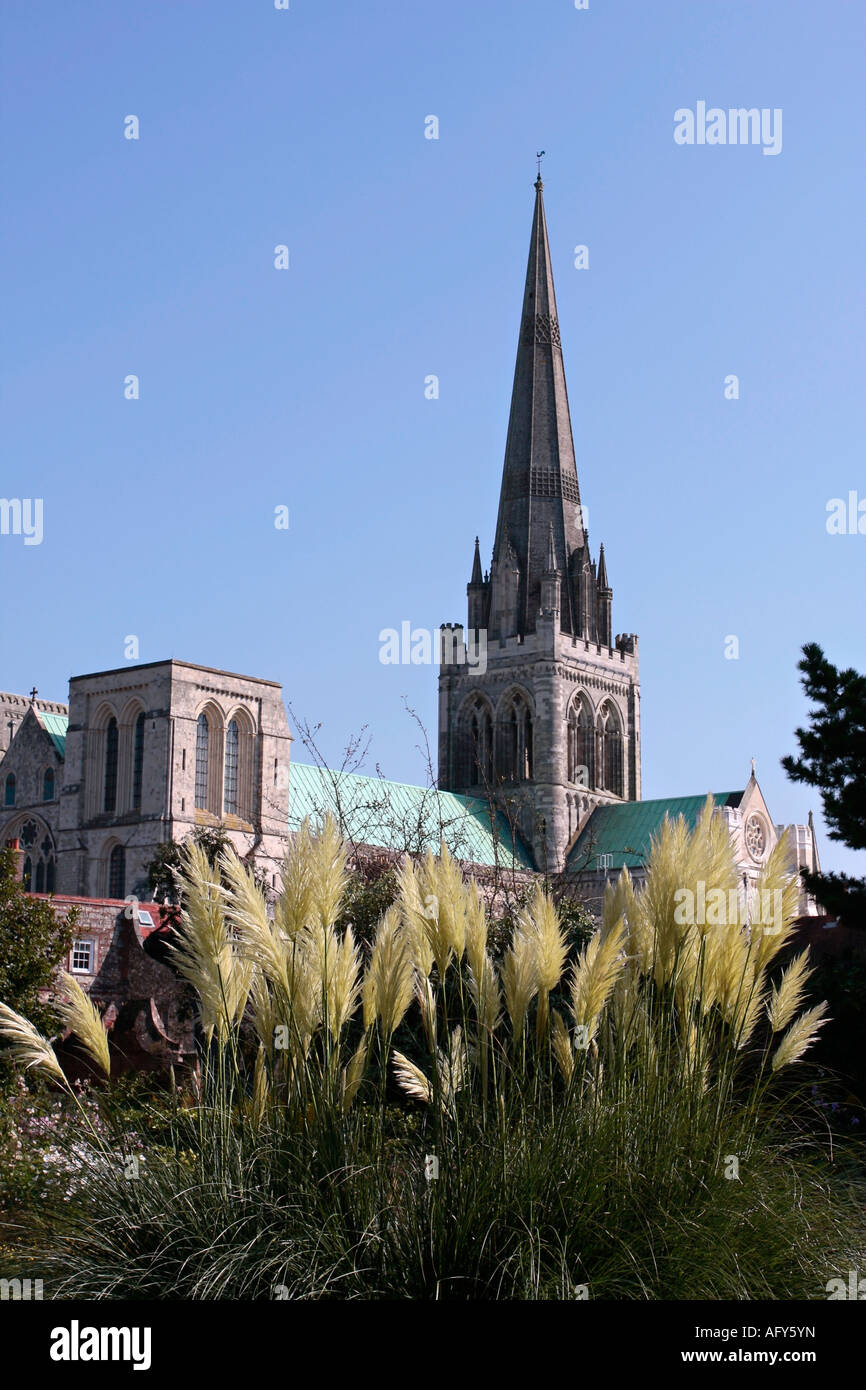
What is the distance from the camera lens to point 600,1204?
6117 millimetres

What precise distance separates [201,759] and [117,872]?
200 inches

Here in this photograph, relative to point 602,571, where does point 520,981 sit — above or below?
below

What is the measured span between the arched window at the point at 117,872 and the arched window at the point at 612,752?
29.5 meters

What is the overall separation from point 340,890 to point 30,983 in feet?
41.0

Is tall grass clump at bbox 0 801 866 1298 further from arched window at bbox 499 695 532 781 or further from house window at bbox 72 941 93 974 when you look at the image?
arched window at bbox 499 695 532 781

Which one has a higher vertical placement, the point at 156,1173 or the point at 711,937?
the point at 711,937

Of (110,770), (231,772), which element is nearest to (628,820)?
(231,772)

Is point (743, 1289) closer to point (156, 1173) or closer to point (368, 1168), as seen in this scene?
point (368, 1168)

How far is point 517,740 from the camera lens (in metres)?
76.8

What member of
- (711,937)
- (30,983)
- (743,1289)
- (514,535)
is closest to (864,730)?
(30,983)

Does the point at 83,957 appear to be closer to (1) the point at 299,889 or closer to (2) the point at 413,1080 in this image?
(2) the point at 413,1080

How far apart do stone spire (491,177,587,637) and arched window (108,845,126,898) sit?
26.7 m

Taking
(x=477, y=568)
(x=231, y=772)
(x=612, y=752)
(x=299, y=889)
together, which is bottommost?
(x=299, y=889)

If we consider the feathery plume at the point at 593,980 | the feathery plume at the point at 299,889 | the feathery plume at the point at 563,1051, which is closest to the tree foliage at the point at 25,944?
the feathery plume at the point at 563,1051
